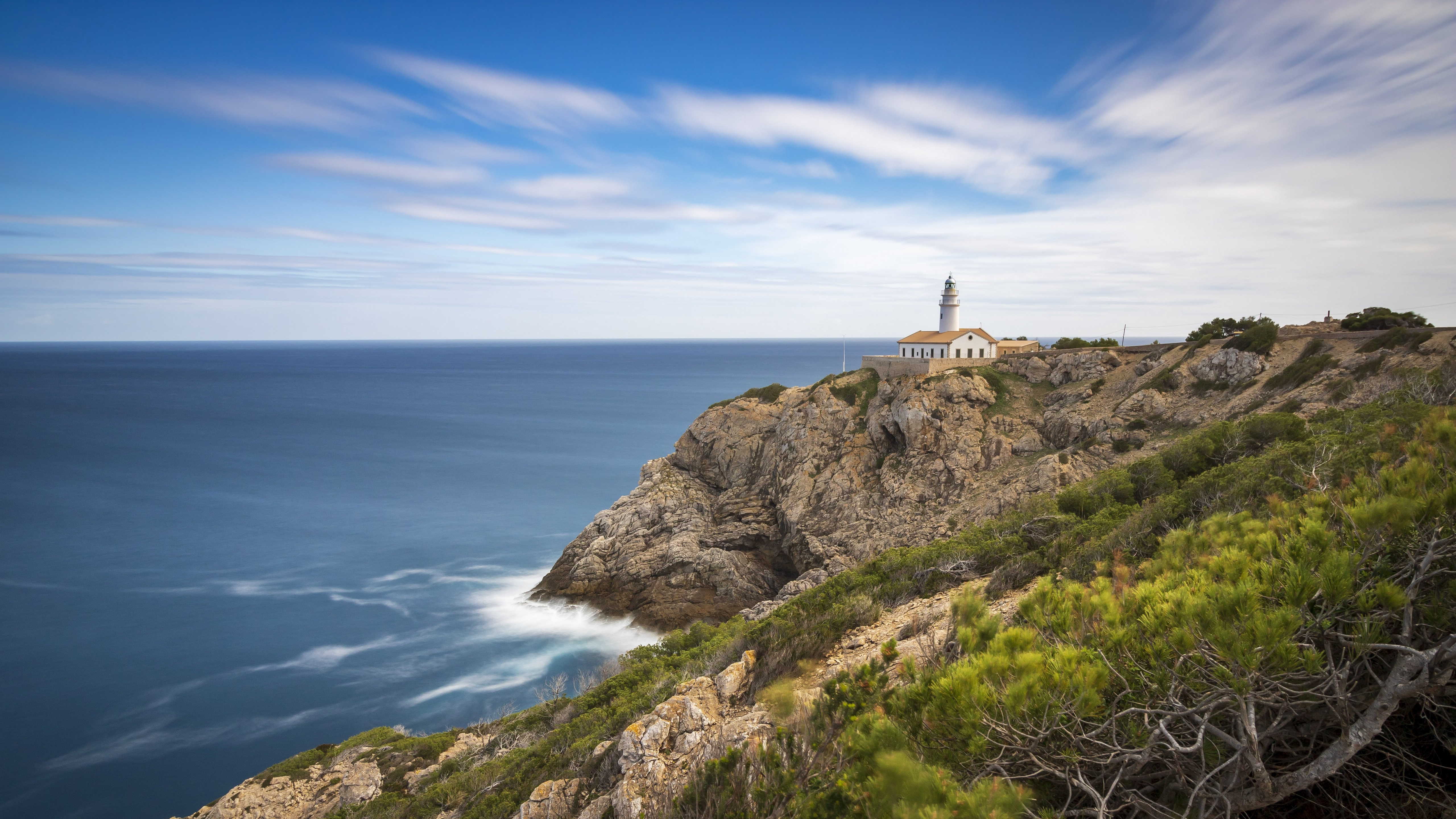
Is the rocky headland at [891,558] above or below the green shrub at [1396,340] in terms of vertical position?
below

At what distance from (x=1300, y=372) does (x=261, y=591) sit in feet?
183

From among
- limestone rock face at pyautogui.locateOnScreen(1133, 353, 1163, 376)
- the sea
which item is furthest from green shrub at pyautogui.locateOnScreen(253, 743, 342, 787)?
limestone rock face at pyautogui.locateOnScreen(1133, 353, 1163, 376)

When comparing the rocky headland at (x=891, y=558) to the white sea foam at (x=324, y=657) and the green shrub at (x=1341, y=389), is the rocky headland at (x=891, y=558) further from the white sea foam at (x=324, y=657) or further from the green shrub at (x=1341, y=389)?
the white sea foam at (x=324, y=657)

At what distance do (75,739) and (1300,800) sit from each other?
37.0 metres

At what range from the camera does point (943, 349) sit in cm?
4775

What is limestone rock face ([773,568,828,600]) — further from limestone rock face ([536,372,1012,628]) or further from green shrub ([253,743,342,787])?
green shrub ([253,743,342,787])

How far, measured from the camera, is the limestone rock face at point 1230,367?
101 feet

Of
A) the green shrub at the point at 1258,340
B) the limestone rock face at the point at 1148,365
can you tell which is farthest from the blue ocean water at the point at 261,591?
the green shrub at the point at 1258,340

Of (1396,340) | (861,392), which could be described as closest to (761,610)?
(861,392)

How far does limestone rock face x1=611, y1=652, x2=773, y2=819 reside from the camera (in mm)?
7844

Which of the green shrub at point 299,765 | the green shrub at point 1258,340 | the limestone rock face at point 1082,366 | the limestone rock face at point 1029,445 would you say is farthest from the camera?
the limestone rock face at point 1082,366

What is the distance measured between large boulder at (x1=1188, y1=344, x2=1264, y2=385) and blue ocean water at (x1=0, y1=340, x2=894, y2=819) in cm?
3219

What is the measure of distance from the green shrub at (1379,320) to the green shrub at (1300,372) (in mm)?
4050

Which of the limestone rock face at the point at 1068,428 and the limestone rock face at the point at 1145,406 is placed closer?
the limestone rock face at the point at 1145,406
